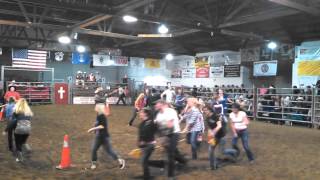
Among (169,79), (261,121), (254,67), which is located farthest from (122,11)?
(169,79)

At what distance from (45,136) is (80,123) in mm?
3766

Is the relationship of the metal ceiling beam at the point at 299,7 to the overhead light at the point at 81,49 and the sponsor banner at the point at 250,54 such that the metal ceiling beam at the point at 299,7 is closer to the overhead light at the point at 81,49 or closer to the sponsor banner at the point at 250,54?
the sponsor banner at the point at 250,54

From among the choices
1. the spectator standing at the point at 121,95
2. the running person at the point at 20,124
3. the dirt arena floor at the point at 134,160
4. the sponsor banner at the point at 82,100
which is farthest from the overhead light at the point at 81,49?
the running person at the point at 20,124

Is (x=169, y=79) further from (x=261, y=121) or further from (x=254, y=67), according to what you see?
(x=261, y=121)

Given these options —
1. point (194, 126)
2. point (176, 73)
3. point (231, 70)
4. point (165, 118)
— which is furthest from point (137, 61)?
point (165, 118)

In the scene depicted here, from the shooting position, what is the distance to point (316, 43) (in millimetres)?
22266

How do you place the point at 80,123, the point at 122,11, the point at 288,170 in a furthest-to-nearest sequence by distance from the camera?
the point at 80,123
the point at 122,11
the point at 288,170

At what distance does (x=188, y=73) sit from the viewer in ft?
113

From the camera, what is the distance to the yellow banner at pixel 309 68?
21797 millimetres

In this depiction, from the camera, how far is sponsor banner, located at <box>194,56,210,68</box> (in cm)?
3259

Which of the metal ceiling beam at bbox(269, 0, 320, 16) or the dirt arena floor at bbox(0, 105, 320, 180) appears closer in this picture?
the dirt arena floor at bbox(0, 105, 320, 180)

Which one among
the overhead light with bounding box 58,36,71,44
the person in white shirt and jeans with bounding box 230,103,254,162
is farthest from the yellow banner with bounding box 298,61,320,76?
the overhead light with bounding box 58,36,71,44

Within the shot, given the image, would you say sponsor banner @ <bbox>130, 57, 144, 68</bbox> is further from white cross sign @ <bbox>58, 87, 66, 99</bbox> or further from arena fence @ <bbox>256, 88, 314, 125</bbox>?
arena fence @ <bbox>256, 88, 314, 125</bbox>

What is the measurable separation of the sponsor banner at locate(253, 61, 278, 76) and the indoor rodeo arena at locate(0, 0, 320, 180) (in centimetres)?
7
